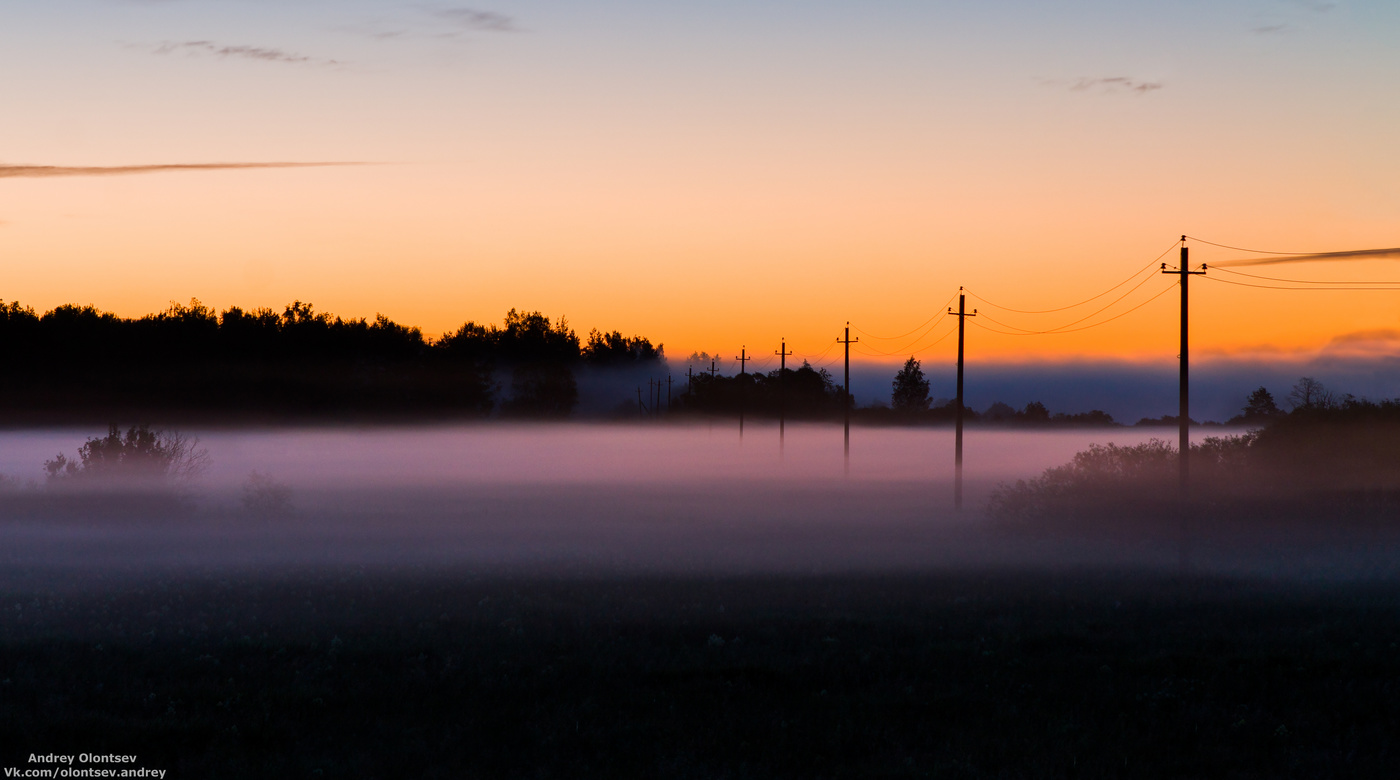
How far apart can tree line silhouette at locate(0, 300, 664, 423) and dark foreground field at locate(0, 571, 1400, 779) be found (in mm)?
80148

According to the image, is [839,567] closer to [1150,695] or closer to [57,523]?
[1150,695]

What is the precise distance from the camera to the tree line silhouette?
292 ft

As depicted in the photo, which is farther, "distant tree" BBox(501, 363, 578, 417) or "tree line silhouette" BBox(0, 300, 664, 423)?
"distant tree" BBox(501, 363, 578, 417)

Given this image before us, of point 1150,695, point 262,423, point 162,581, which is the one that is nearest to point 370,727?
point 1150,695

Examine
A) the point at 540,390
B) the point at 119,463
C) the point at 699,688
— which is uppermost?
the point at 540,390

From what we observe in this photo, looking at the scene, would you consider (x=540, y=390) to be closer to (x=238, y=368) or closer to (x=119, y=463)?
(x=238, y=368)

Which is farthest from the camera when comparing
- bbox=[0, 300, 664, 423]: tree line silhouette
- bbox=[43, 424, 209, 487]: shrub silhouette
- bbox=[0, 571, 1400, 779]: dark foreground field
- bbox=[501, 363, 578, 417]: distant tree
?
bbox=[501, 363, 578, 417]: distant tree

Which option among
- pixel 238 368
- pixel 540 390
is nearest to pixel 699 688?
pixel 238 368

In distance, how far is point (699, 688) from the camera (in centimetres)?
1373

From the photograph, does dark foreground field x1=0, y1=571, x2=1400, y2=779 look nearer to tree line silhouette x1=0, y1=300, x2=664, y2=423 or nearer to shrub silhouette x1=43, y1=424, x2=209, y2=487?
shrub silhouette x1=43, y1=424, x2=209, y2=487

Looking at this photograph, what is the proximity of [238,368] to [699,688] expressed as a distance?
100491mm

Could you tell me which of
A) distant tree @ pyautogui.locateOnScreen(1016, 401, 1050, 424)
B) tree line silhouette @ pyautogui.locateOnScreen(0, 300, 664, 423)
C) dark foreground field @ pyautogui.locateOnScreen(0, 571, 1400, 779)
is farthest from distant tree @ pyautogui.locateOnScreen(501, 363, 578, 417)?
dark foreground field @ pyautogui.locateOnScreen(0, 571, 1400, 779)

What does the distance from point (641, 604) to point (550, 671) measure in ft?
25.4

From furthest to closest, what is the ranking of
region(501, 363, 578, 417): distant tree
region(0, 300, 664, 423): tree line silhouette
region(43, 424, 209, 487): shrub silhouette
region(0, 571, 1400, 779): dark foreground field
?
region(501, 363, 578, 417): distant tree < region(0, 300, 664, 423): tree line silhouette < region(43, 424, 209, 487): shrub silhouette < region(0, 571, 1400, 779): dark foreground field
